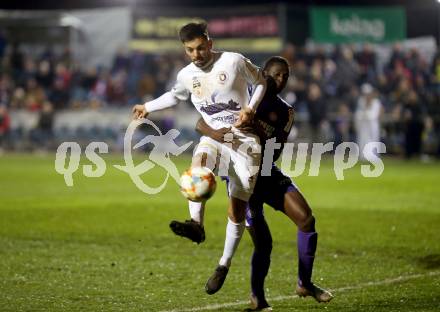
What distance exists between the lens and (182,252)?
430 inches

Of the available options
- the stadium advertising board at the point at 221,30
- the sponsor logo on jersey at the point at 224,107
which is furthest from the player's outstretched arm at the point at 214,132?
the stadium advertising board at the point at 221,30

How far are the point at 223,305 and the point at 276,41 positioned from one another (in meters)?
21.5

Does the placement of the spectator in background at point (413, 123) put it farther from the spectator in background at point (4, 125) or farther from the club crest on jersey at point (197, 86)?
the club crest on jersey at point (197, 86)

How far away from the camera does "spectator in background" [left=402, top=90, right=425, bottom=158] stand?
1026 inches

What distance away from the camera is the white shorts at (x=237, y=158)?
297 inches

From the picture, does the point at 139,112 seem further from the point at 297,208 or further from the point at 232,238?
the point at 297,208

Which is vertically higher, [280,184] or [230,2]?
[230,2]

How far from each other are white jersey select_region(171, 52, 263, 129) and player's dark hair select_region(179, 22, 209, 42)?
35 centimetres

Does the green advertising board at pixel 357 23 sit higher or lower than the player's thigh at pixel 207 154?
higher

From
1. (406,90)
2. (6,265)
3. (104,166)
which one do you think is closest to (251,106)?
(6,265)

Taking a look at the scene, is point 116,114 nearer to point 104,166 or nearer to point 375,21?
point 104,166

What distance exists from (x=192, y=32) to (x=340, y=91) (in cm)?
2098

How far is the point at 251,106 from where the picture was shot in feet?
24.3

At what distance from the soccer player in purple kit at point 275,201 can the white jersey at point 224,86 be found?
0.42 feet
